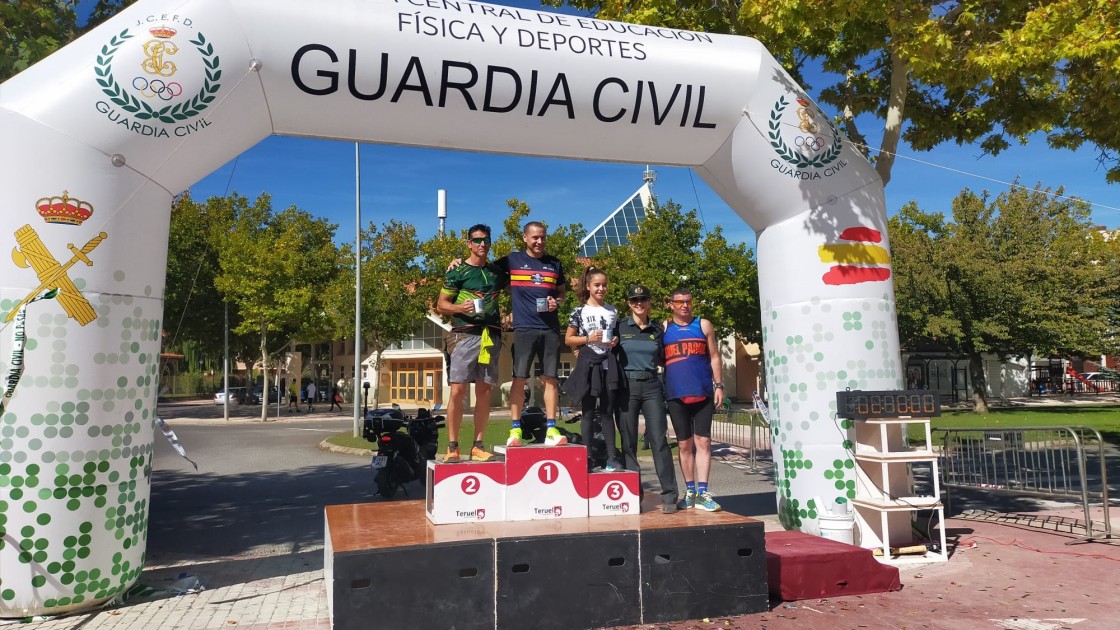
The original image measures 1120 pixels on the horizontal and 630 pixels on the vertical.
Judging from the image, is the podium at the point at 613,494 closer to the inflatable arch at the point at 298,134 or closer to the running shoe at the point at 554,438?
the running shoe at the point at 554,438

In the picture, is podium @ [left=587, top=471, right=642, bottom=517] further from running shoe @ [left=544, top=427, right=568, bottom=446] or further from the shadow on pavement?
the shadow on pavement

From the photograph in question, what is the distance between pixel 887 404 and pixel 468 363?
3709 mm

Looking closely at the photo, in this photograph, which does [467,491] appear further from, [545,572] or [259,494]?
[259,494]

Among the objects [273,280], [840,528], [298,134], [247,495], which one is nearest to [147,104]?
[298,134]

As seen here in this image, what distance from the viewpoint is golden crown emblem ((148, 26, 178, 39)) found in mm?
5523

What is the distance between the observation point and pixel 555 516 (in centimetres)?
571

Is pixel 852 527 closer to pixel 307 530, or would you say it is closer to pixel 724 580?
pixel 724 580

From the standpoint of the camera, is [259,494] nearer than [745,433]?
Yes

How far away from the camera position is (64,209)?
17.5 feet

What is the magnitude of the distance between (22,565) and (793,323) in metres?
6.43

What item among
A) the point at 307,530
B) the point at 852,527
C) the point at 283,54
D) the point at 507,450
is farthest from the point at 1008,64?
the point at 307,530

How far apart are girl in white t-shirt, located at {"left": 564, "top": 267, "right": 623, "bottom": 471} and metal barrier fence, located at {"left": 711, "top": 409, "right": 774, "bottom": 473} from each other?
8697 millimetres

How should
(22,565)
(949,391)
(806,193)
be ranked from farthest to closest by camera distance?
(949,391) → (806,193) → (22,565)

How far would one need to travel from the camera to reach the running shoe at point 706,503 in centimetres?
610
